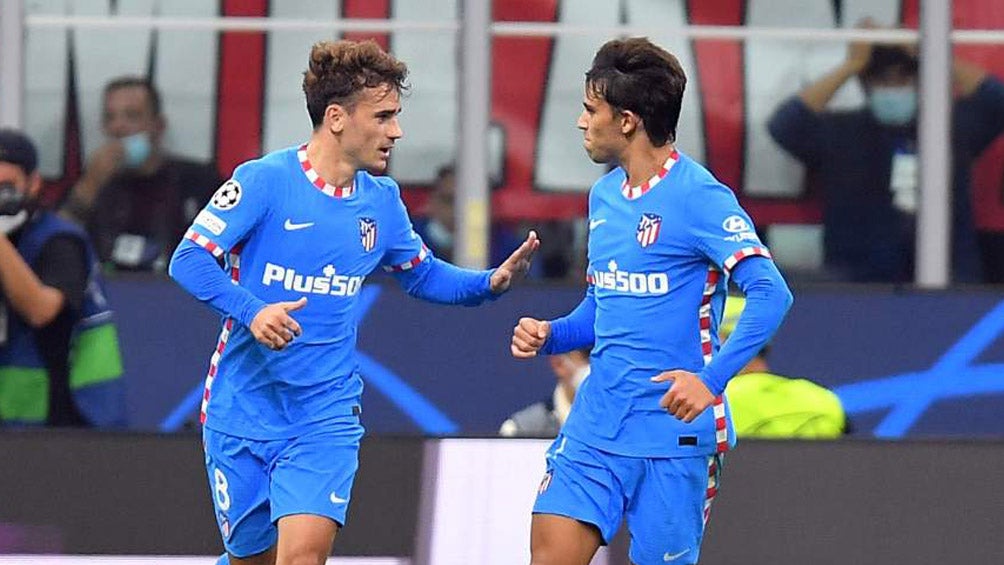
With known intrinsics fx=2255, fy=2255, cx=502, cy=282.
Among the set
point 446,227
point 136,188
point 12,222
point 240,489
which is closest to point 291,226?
point 240,489

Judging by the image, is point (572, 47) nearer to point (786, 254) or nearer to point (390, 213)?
point (786, 254)

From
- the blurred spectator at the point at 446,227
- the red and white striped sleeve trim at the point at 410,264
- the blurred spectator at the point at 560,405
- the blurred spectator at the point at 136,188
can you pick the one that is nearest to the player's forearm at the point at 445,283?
the red and white striped sleeve trim at the point at 410,264

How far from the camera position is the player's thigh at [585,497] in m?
5.84

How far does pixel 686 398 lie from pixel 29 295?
3.18m

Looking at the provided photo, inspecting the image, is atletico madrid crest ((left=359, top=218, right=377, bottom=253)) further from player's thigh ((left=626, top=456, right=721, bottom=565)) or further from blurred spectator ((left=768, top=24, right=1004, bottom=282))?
blurred spectator ((left=768, top=24, right=1004, bottom=282))

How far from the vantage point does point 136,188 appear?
11.5 meters

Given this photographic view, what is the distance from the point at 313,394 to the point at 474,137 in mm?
5619

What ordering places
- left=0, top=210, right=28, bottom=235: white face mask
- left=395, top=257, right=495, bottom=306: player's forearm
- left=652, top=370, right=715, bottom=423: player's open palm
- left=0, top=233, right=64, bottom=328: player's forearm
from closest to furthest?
1. left=652, top=370, right=715, bottom=423: player's open palm
2. left=395, top=257, right=495, bottom=306: player's forearm
3. left=0, top=233, right=64, bottom=328: player's forearm
4. left=0, top=210, right=28, bottom=235: white face mask

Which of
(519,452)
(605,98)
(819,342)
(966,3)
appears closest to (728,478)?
(519,452)

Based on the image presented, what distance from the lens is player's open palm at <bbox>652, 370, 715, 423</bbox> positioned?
5.63m

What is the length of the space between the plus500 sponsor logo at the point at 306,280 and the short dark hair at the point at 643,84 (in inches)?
34.5

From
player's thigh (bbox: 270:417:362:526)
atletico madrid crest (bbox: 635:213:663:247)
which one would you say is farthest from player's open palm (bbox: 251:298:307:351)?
atletico madrid crest (bbox: 635:213:663:247)

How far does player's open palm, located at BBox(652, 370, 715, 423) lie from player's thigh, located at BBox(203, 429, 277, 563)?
1.18 m

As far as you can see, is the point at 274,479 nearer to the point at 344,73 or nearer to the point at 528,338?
the point at 528,338
